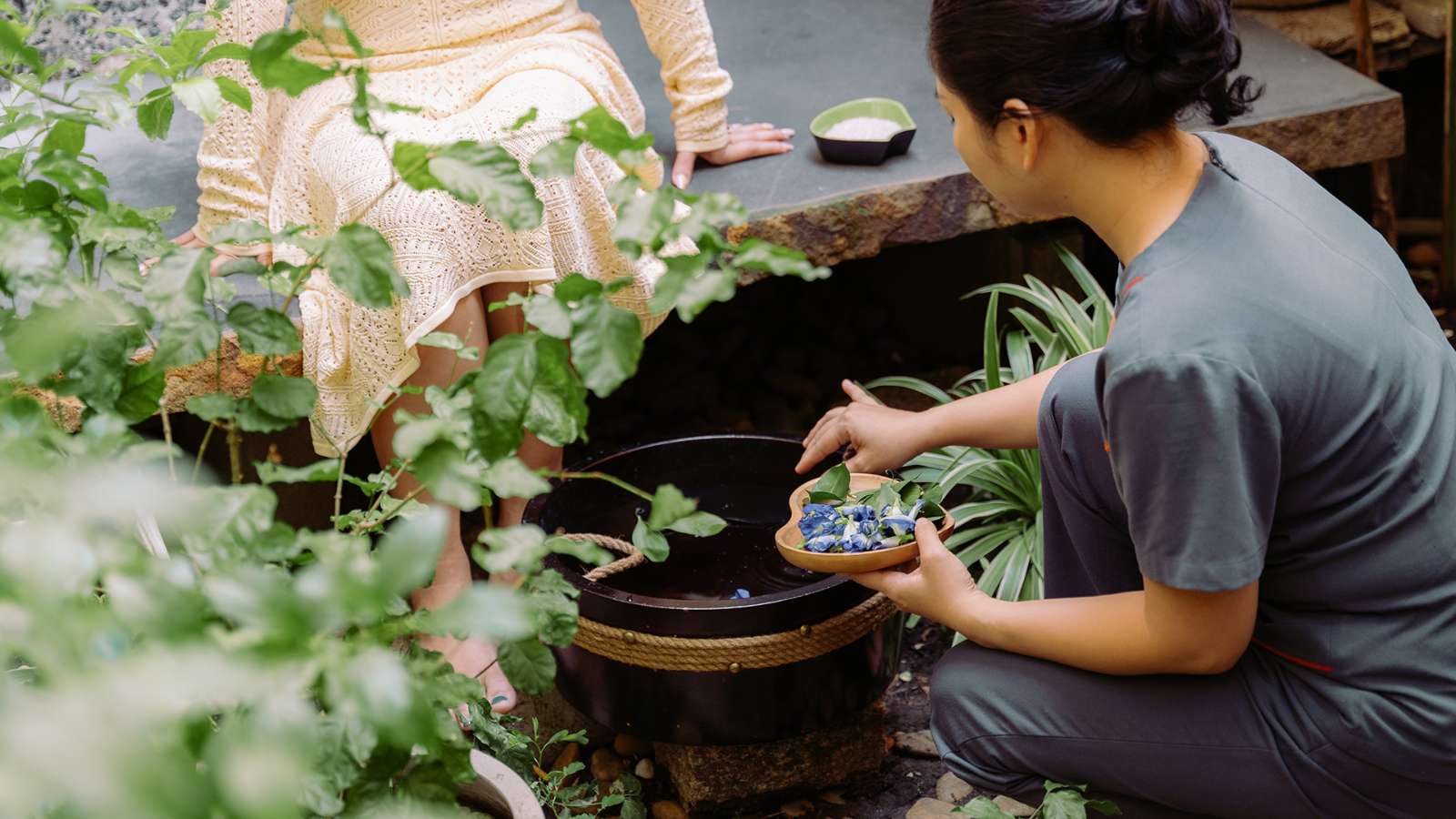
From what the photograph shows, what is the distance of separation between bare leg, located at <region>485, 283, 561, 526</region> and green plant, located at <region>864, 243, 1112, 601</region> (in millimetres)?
652

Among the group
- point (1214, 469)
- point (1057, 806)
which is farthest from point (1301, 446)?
point (1057, 806)

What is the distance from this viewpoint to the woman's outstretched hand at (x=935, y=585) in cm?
170

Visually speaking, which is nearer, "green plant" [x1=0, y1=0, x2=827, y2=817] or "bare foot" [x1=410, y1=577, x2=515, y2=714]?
"green plant" [x1=0, y1=0, x2=827, y2=817]

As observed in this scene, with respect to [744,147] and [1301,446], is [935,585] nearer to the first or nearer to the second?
[1301,446]

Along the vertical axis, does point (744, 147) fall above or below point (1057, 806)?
above

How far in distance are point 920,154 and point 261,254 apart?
4.59ft

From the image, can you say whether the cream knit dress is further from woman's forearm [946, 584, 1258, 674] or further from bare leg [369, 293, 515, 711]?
woman's forearm [946, 584, 1258, 674]

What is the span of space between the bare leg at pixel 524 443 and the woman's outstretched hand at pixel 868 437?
48 cm

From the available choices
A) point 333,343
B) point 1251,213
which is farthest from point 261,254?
point 1251,213

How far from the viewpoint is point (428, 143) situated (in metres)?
2.07

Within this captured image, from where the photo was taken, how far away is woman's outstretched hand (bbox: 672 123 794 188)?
9.29 feet

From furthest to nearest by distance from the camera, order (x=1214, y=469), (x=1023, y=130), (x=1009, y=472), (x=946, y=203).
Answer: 1. (x=946, y=203)
2. (x=1009, y=472)
3. (x=1023, y=130)
4. (x=1214, y=469)

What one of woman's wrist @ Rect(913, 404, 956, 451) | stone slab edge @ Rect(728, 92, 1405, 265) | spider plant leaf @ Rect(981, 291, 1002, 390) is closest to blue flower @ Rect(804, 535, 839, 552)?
woman's wrist @ Rect(913, 404, 956, 451)

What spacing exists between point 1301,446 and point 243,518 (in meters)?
1.08
